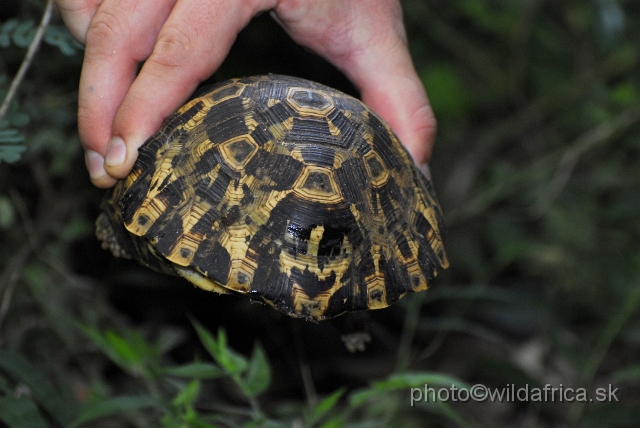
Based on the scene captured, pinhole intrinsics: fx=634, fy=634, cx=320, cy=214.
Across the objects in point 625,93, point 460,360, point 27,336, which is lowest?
point 460,360

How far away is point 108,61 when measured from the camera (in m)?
1.88

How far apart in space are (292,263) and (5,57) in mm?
1916

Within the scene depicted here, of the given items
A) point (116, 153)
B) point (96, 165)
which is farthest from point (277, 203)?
point (96, 165)

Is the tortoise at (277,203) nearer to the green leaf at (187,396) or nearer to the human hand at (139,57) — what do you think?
the human hand at (139,57)

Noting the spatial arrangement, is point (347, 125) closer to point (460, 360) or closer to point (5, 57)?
point (5, 57)

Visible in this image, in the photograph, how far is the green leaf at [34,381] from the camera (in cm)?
203

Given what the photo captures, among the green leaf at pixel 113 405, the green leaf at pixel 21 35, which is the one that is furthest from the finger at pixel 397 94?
the green leaf at pixel 113 405

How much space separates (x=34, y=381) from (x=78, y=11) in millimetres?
1202

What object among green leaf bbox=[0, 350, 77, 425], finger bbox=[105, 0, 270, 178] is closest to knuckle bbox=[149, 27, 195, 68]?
finger bbox=[105, 0, 270, 178]

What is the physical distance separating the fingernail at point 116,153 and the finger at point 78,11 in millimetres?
454

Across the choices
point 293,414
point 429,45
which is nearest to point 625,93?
point 429,45

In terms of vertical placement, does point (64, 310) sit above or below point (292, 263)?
below

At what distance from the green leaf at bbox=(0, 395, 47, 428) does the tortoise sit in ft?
1.82

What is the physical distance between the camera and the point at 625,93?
3.98 metres
